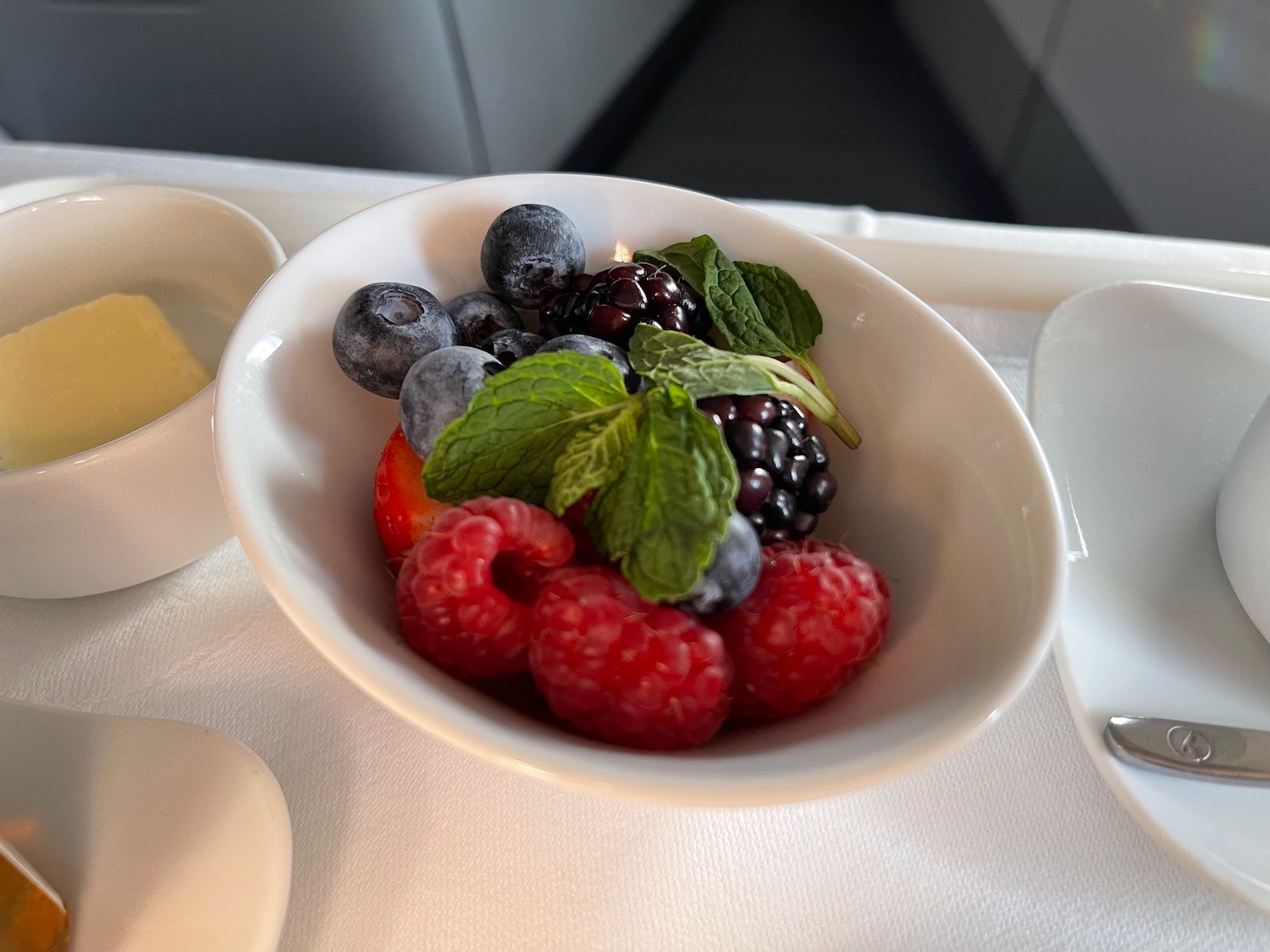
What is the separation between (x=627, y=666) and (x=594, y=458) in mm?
100

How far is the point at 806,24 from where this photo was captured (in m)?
2.44

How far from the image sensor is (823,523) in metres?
0.52

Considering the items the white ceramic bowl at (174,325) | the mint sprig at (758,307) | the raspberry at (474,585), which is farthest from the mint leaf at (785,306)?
the white ceramic bowl at (174,325)

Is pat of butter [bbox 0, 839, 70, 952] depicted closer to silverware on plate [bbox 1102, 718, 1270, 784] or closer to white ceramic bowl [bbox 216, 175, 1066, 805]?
white ceramic bowl [bbox 216, 175, 1066, 805]

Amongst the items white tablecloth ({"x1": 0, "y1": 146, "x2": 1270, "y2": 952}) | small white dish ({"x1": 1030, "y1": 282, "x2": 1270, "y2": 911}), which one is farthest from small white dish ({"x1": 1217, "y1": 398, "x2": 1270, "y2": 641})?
white tablecloth ({"x1": 0, "y1": 146, "x2": 1270, "y2": 952})

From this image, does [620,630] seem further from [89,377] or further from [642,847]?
[89,377]

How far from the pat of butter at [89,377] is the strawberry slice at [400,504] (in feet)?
0.69

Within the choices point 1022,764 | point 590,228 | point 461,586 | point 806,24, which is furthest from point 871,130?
point 461,586

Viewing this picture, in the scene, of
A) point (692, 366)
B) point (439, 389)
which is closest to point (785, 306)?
point (692, 366)

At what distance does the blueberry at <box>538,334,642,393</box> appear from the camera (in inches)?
18.3

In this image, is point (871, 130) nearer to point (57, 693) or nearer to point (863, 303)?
point (863, 303)

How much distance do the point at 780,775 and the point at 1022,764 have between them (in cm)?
25

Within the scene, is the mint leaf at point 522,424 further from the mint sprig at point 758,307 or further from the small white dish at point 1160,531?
the small white dish at point 1160,531

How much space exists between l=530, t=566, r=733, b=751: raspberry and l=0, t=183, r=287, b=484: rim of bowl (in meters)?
0.28
